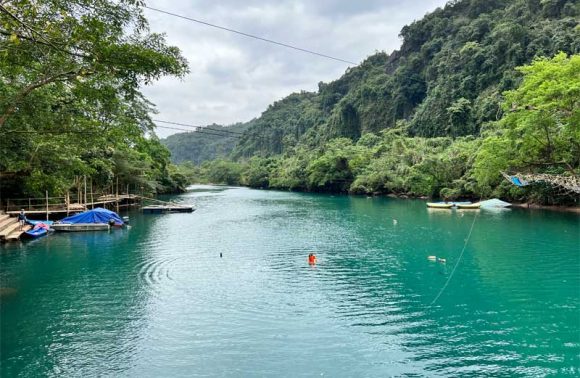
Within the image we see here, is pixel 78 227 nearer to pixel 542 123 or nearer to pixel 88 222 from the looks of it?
pixel 88 222

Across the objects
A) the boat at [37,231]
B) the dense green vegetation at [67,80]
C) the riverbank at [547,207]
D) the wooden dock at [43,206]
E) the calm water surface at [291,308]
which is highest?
the dense green vegetation at [67,80]

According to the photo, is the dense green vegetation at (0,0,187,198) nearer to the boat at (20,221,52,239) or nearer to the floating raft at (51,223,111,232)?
the boat at (20,221,52,239)

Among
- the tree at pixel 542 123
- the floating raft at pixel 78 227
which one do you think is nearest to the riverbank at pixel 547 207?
the tree at pixel 542 123

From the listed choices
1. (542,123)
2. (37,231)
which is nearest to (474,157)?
(542,123)

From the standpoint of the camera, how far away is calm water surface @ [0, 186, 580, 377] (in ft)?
33.4

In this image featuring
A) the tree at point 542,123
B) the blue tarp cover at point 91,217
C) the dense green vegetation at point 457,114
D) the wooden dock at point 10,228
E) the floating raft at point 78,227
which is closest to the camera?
the wooden dock at point 10,228

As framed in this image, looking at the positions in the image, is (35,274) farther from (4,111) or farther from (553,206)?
(553,206)

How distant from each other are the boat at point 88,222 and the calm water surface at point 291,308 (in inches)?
177

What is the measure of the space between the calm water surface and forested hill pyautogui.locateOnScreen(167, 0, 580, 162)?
53.1 m

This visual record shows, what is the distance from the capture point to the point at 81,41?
933 centimetres

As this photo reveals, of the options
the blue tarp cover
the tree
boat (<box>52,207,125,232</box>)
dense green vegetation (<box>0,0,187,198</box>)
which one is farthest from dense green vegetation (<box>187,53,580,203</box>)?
the blue tarp cover

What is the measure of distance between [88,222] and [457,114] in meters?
64.8

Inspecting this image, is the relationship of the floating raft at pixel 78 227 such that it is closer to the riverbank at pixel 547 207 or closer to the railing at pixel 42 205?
the railing at pixel 42 205

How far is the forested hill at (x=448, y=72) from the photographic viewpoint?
2805 inches
